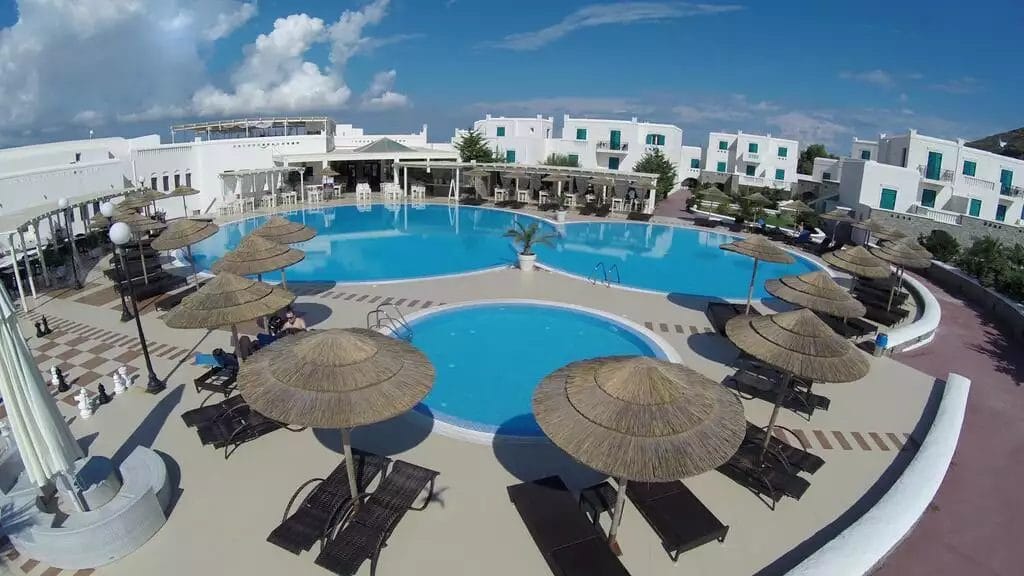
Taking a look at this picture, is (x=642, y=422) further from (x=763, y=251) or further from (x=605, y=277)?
(x=605, y=277)

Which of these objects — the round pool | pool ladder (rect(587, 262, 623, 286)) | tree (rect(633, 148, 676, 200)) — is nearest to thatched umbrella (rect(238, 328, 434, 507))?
the round pool

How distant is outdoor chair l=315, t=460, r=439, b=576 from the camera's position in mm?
5020

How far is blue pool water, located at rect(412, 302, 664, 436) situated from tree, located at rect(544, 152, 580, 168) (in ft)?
95.9

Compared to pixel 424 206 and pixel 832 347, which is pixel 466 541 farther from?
pixel 424 206

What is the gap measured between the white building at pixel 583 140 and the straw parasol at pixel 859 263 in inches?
1161

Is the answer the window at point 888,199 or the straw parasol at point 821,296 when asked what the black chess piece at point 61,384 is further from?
the window at point 888,199

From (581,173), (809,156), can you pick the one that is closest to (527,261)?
(581,173)

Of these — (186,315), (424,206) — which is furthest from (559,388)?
(424,206)

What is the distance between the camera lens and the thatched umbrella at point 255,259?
1005cm

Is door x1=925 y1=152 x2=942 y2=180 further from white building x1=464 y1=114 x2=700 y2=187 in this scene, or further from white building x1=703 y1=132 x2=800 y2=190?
white building x1=464 y1=114 x2=700 y2=187

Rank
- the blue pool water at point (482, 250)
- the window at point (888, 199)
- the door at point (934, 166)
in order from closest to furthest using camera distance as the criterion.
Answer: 1. the blue pool water at point (482, 250)
2. the window at point (888, 199)
3. the door at point (934, 166)

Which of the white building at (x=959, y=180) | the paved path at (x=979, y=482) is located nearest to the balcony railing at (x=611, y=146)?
the white building at (x=959, y=180)

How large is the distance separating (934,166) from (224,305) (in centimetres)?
3779

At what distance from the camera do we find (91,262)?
52.9 feet
